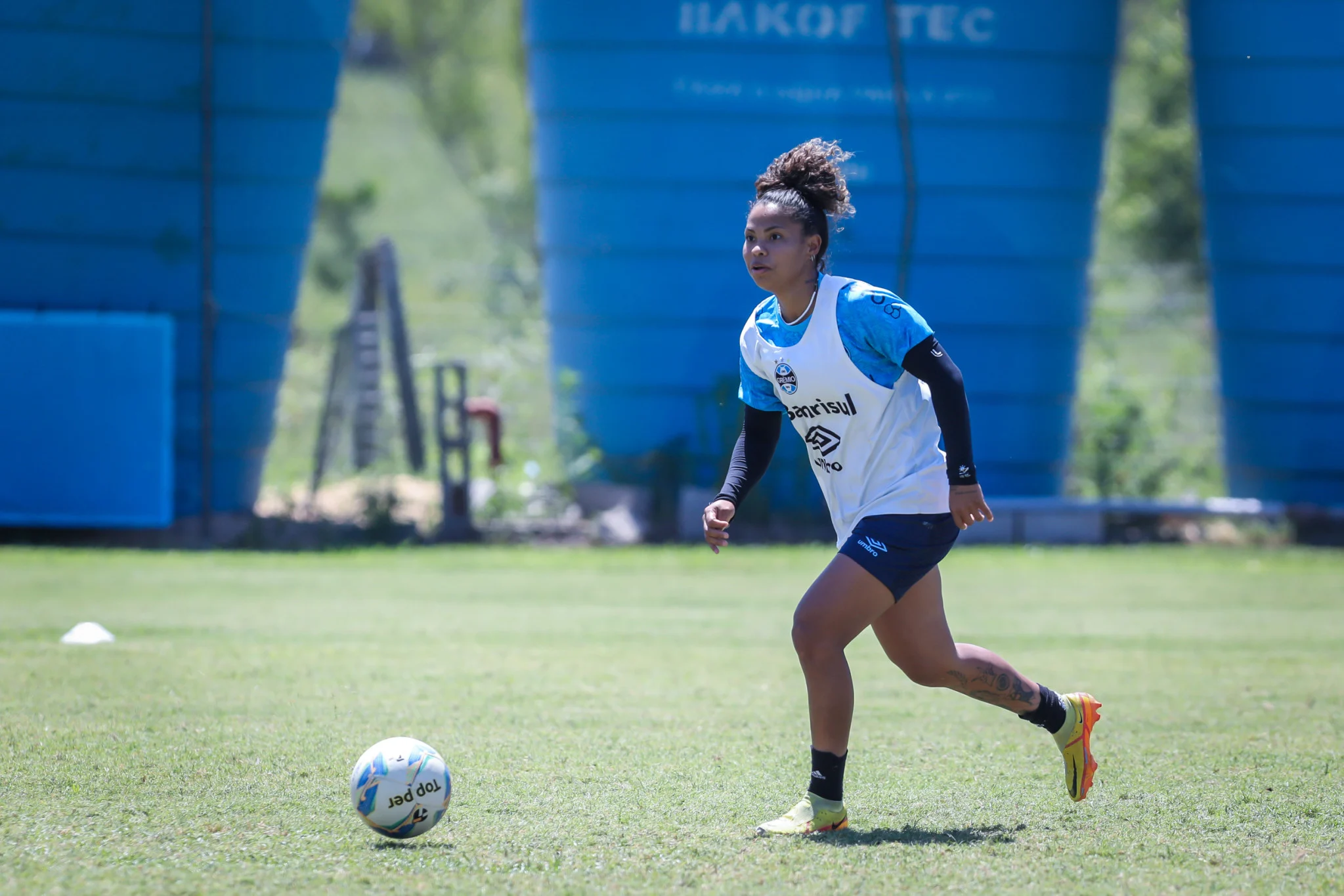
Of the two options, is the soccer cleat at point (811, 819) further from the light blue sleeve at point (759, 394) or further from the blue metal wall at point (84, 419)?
the blue metal wall at point (84, 419)

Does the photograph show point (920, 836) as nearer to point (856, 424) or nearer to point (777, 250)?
point (856, 424)

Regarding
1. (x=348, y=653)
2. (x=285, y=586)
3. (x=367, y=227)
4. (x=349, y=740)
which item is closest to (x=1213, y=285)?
(x=285, y=586)

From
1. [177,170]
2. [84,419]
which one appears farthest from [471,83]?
[84,419]

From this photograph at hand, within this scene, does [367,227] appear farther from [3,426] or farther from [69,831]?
[69,831]

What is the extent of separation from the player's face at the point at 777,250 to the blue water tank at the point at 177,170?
10705 millimetres

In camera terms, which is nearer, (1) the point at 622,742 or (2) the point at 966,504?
(2) the point at 966,504

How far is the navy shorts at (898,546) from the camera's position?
15.8 feet

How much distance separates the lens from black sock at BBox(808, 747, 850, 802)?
4.82 meters

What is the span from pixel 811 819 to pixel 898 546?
906mm

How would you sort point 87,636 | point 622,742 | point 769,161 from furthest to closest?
point 769,161 → point 87,636 → point 622,742

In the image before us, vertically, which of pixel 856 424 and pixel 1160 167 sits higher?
pixel 1160 167

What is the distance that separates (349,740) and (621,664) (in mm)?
2468

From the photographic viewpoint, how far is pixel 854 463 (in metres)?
4.96

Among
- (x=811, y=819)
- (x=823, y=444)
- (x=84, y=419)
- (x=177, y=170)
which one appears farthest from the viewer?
(x=177, y=170)
